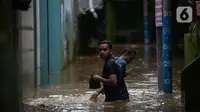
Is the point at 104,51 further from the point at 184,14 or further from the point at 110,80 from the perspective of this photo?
the point at 184,14

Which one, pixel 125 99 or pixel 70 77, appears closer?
pixel 125 99

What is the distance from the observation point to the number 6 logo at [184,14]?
9.20 m

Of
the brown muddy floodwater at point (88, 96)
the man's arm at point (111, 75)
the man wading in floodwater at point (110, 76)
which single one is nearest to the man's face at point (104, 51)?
the man wading in floodwater at point (110, 76)

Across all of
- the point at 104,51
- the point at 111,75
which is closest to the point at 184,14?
the point at 104,51

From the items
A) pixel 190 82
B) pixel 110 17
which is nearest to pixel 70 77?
pixel 190 82

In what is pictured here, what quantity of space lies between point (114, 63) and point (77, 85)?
171 inches

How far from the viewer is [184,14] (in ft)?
30.4

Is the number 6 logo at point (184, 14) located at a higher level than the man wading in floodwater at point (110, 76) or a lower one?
higher

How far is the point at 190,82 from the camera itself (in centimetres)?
717

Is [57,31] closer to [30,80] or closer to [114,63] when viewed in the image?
[30,80]

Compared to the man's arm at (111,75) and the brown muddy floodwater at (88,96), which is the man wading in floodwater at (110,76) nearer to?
the man's arm at (111,75)

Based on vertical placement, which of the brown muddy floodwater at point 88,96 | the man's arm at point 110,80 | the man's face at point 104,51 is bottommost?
the brown muddy floodwater at point 88,96

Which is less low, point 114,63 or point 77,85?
point 114,63

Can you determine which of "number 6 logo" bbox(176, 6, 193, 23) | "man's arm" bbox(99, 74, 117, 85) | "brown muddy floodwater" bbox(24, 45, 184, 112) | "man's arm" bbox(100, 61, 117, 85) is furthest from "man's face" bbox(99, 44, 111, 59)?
"number 6 logo" bbox(176, 6, 193, 23)
